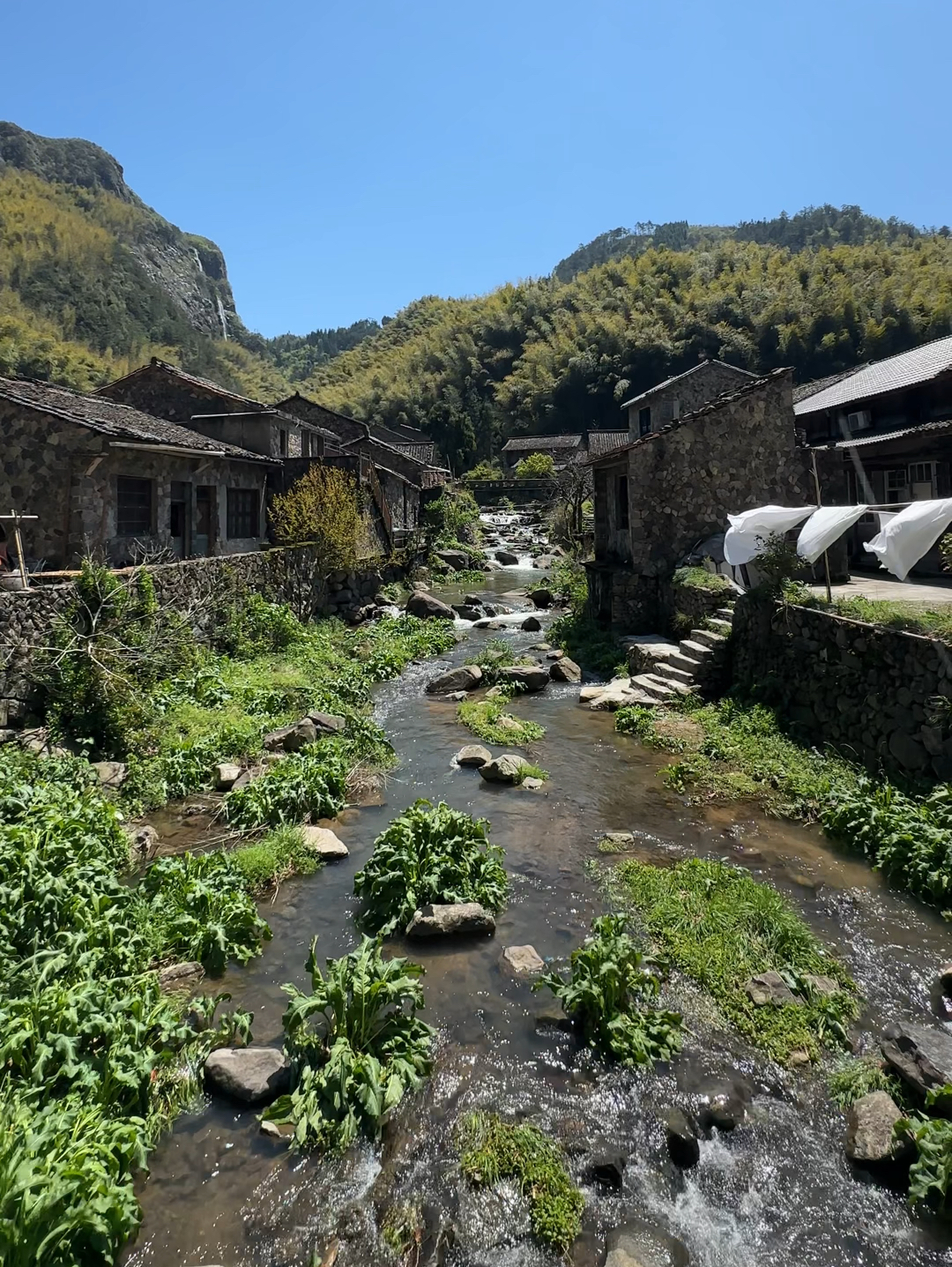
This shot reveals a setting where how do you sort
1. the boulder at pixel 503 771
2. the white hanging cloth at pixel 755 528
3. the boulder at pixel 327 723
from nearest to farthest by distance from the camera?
the boulder at pixel 503 771
the boulder at pixel 327 723
the white hanging cloth at pixel 755 528

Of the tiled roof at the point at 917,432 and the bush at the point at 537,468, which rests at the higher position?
the bush at the point at 537,468

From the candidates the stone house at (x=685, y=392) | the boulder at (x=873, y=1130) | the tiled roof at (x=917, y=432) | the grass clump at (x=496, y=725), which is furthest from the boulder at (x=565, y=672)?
the stone house at (x=685, y=392)

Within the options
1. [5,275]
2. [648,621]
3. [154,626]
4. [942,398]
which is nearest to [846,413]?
[942,398]

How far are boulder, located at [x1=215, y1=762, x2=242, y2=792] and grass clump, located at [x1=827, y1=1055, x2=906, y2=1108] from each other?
825 centimetres

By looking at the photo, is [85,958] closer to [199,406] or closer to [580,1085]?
[580,1085]

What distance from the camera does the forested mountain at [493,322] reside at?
57.0 meters

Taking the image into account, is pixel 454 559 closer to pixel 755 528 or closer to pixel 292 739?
pixel 755 528

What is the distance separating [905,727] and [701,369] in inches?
1328

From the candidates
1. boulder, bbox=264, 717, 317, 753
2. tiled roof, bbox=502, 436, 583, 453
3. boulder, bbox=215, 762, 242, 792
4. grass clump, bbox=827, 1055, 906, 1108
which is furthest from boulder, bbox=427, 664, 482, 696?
tiled roof, bbox=502, 436, 583, 453

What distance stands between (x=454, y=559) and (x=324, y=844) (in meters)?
28.1

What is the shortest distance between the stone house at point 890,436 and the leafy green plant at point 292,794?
15.3 meters

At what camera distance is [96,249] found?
278 feet

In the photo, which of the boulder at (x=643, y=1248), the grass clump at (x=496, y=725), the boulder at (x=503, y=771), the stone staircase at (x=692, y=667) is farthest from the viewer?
the stone staircase at (x=692, y=667)

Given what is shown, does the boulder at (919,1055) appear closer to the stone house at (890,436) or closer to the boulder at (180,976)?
the boulder at (180,976)
